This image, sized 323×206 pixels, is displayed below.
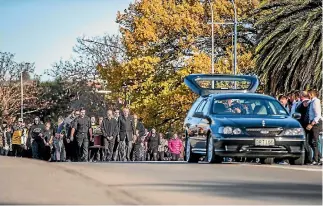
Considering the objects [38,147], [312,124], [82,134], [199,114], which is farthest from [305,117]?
[38,147]

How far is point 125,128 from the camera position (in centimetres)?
2952

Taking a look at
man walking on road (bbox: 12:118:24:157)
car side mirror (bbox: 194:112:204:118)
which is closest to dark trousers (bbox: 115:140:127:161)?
car side mirror (bbox: 194:112:204:118)

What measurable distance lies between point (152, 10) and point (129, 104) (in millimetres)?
5692

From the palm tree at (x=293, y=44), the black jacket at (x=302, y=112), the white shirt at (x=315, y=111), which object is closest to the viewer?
the white shirt at (x=315, y=111)

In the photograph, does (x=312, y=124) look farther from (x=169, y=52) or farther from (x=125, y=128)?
(x=169, y=52)

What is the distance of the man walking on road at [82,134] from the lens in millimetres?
28938

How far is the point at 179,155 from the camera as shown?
125 ft

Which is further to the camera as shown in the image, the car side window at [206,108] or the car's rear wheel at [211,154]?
the car side window at [206,108]

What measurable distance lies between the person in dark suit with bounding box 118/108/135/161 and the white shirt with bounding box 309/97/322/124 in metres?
8.97

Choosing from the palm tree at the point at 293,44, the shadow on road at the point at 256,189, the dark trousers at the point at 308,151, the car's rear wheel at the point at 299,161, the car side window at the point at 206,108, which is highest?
the palm tree at the point at 293,44

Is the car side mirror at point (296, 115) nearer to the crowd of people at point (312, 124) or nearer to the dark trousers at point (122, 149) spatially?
the crowd of people at point (312, 124)

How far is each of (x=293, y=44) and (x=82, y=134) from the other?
7.45 m

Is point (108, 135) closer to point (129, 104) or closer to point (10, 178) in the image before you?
point (10, 178)

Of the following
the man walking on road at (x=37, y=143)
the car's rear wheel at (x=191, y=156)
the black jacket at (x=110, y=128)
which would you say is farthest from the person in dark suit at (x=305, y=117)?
the man walking on road at (x=37, y=143)
